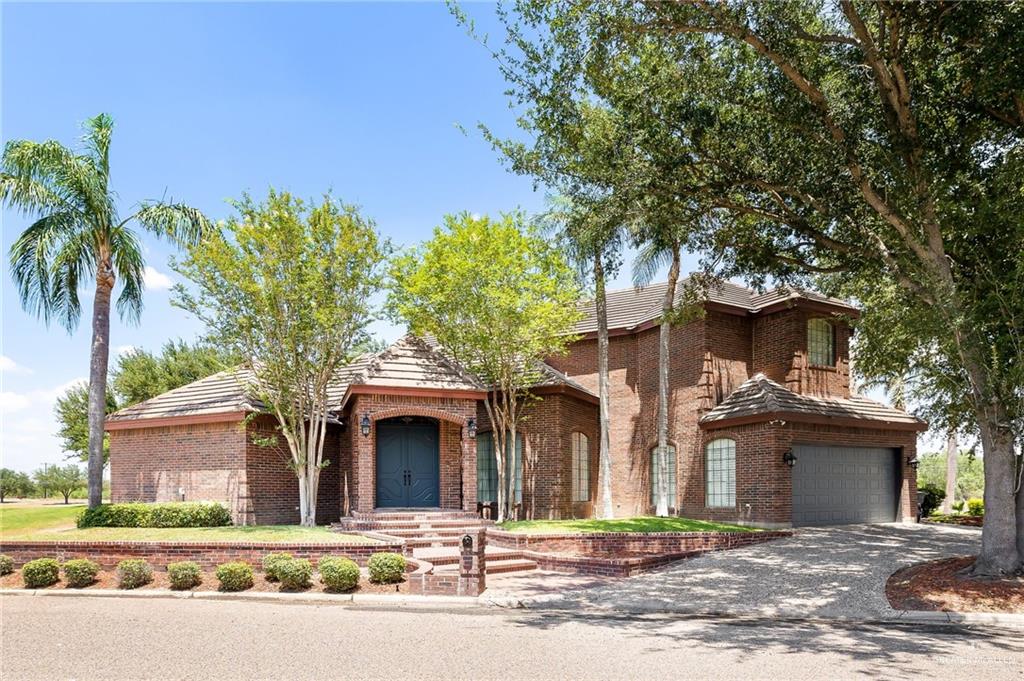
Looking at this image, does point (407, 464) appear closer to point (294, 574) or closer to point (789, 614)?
point (294, 574)

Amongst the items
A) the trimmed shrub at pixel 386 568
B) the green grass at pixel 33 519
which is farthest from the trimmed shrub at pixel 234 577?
the green grass at pixel 33 519

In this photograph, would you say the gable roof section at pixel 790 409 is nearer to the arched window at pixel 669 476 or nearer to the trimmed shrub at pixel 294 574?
the arched window at pixel 669 476

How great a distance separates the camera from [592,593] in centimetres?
1203

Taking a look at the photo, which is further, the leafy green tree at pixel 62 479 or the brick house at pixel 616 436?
the leafy green tree at pixel 62 479

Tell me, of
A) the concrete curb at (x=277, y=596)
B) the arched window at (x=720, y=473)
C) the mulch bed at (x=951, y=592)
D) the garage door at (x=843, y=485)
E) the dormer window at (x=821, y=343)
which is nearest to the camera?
the mulch bed at (x=951, y=592)

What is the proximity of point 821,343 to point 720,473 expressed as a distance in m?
5.20

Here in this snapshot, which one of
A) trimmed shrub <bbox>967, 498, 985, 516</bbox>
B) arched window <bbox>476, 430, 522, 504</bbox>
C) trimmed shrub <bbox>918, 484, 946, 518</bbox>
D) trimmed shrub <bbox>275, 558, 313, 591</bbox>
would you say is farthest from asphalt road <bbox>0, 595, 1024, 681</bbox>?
trimmed shrub <bbox>967, 498, 985, 516</bbox>

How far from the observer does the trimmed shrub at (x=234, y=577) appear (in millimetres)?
12383

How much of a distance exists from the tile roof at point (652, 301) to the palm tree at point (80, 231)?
1271 centimetres

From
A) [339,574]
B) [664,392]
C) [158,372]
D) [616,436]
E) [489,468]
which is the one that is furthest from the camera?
[158,372]

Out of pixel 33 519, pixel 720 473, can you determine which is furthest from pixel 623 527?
pixel 33 519

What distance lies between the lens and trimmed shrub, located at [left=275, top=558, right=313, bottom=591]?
12.3m

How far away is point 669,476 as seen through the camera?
75.0ft

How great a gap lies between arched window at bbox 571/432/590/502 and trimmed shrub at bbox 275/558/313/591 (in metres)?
11.6
